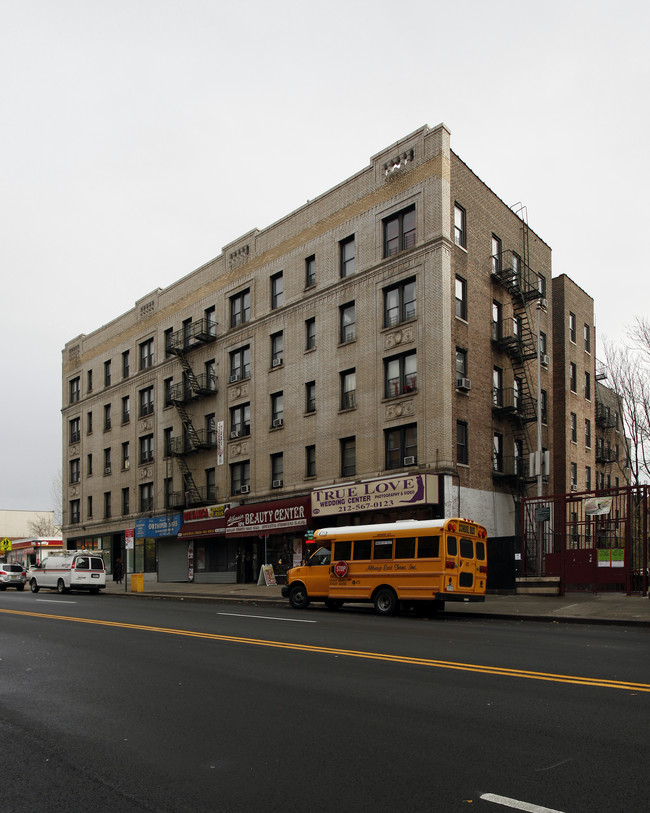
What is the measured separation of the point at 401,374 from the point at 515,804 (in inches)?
996

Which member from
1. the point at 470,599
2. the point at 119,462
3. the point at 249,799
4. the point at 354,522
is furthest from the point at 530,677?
the point at 119,462

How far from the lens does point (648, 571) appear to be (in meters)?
21.5

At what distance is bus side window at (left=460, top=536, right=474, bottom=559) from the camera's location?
64.5 ft

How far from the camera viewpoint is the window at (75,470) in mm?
53656

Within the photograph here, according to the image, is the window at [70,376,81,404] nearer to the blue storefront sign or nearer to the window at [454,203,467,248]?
the blue storefront sign

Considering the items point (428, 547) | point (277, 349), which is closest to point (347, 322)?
point (277, 349)

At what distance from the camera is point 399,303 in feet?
98.8

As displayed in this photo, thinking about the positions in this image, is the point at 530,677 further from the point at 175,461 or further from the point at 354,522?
the point at 175,461

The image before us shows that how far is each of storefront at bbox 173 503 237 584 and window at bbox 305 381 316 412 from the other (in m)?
7.04

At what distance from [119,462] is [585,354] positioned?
29.7 m

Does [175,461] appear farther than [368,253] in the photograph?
Yes

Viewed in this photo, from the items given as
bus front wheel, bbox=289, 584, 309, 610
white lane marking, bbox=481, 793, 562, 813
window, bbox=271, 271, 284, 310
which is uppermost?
window, bbox=271, 271, 284, 310

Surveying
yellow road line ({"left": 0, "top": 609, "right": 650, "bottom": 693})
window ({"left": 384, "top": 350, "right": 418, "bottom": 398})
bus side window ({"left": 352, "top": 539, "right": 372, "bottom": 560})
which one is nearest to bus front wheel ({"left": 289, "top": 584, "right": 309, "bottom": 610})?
bus side window ({"left": 352, "top": 539, "right": 372, "bottom": 560})

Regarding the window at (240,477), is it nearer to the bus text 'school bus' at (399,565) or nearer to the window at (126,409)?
the window at (126,409)
